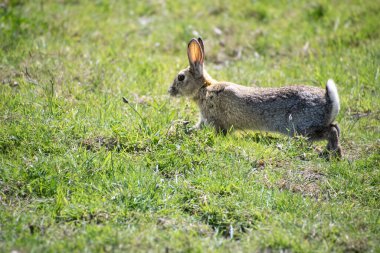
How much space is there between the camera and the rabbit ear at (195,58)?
6903mm

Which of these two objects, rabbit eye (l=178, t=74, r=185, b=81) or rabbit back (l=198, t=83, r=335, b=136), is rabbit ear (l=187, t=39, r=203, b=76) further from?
rabbit back (l=198, t=83, r=335, b=136)

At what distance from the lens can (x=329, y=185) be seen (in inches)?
206

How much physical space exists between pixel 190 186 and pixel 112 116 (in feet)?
5.58

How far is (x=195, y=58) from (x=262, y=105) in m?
1.26

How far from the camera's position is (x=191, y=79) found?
23.4ft

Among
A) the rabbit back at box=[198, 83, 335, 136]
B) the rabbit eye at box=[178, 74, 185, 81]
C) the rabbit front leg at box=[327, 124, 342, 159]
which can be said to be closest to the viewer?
the rabbit front leg at box=[327, 124, 342, 159]

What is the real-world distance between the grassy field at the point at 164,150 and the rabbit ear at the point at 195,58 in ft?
1.59

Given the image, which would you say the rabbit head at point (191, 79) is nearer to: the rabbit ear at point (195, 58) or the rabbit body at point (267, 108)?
the rabbit ear at point (195, 58)

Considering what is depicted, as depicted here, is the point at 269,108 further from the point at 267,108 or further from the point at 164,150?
the point at 164,150

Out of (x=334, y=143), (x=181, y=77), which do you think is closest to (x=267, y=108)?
(x=334, y=143)

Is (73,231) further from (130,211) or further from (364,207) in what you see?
(364,207)

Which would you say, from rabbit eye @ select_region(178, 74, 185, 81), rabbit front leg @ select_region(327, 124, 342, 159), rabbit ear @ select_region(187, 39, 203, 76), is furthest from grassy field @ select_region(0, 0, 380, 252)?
rabbit ear @ select_region(187, 39, 203, 76)

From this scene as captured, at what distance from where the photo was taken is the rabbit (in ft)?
19.5

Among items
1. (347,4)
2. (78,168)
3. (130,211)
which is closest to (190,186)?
(130,211)
